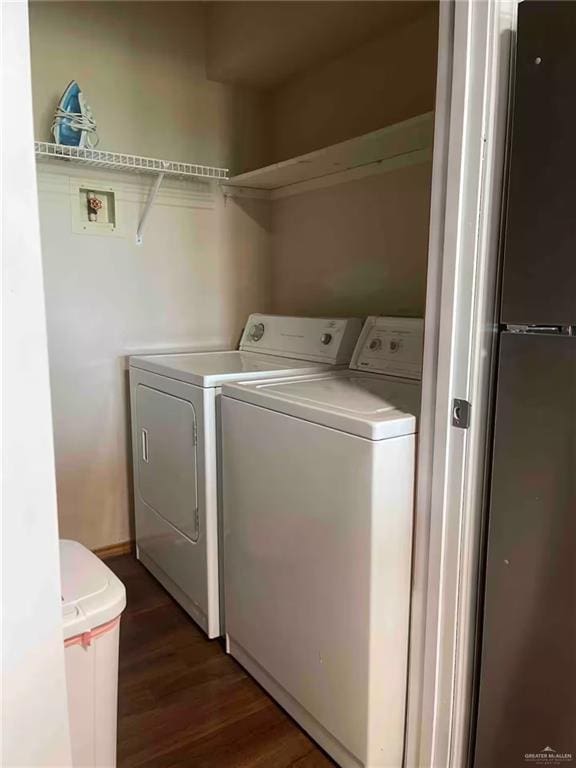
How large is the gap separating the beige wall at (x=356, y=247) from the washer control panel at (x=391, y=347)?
0.16 meters

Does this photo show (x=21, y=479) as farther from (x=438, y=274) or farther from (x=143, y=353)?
(x=143, y=353)

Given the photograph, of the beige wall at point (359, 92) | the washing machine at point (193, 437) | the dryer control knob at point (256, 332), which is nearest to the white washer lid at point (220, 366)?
the washing machine at point (193, 437)

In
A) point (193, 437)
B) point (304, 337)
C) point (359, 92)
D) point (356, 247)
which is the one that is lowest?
point (193, 437)

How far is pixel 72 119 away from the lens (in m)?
2.24

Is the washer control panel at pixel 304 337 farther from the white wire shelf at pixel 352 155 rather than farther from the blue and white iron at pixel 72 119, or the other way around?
the blue and white iron at pixel 72 119

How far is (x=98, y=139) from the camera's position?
241 cm

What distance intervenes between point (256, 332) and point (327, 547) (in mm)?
1520

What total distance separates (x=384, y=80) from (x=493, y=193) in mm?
1391

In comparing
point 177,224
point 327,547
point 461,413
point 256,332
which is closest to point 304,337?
point 256,332

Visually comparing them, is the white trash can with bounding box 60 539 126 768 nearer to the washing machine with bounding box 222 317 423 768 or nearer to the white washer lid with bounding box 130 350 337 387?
the washing machine with bounding box 222 317 423 768

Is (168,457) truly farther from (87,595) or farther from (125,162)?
(125,162)

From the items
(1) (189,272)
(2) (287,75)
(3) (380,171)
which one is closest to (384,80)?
(3) (380,171)

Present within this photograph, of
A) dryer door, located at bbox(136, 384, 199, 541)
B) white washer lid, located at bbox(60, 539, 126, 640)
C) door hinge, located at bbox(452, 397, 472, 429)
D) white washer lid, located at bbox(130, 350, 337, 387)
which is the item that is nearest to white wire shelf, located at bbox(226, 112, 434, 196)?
white washer lid, located at bbox(130, 350, 337, 387)

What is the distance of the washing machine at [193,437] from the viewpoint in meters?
1.92
